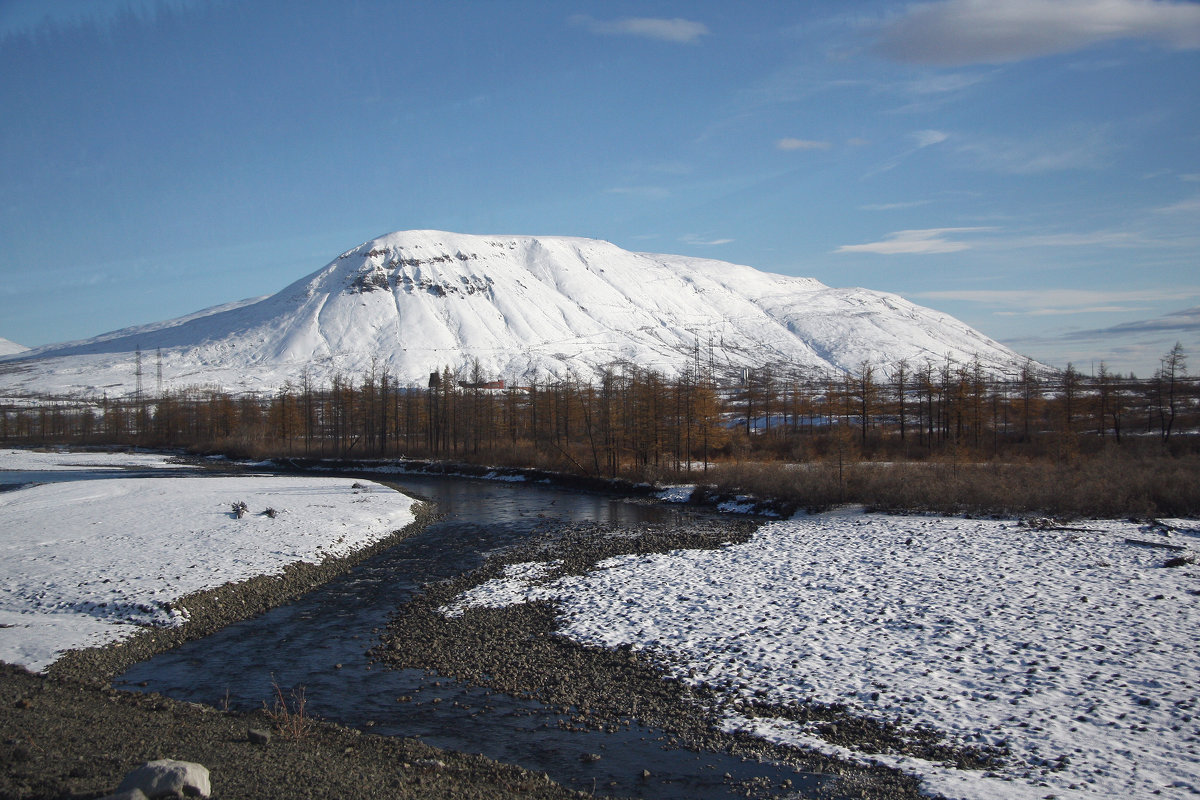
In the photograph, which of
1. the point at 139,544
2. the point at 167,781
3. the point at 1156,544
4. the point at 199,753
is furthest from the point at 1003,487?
the point at 139,544

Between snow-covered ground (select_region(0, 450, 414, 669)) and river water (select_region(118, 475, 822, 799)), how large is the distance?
255 cm

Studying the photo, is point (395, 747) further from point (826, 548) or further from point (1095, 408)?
point (1095, 408)

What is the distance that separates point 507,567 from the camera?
25234mm

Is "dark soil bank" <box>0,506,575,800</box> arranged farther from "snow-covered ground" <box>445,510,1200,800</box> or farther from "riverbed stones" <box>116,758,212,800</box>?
"snow-covered ground" <box>445,510,1200,800</box>

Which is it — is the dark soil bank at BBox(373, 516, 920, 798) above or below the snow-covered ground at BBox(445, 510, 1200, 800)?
below

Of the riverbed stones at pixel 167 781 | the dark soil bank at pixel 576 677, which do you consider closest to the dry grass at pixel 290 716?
the dark soil bank at pixel 576 677

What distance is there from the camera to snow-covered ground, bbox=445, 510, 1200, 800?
1068cm

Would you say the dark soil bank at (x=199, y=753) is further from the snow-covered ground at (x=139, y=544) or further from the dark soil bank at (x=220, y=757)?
the snow-covered ground at (x=139, y=544)

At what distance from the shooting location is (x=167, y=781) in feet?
26.2

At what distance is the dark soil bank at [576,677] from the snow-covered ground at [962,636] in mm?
492

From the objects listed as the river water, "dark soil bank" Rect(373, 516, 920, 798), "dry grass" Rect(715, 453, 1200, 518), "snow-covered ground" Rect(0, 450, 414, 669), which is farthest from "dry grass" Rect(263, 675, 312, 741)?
"dry grass" Rect(715, 453, 1200, 518)

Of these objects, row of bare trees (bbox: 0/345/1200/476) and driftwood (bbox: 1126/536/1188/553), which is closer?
driftwood (bbox: 1126/536/1188/553)

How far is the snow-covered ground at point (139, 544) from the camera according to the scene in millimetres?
18016

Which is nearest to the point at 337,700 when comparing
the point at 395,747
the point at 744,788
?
the point at 395,747
